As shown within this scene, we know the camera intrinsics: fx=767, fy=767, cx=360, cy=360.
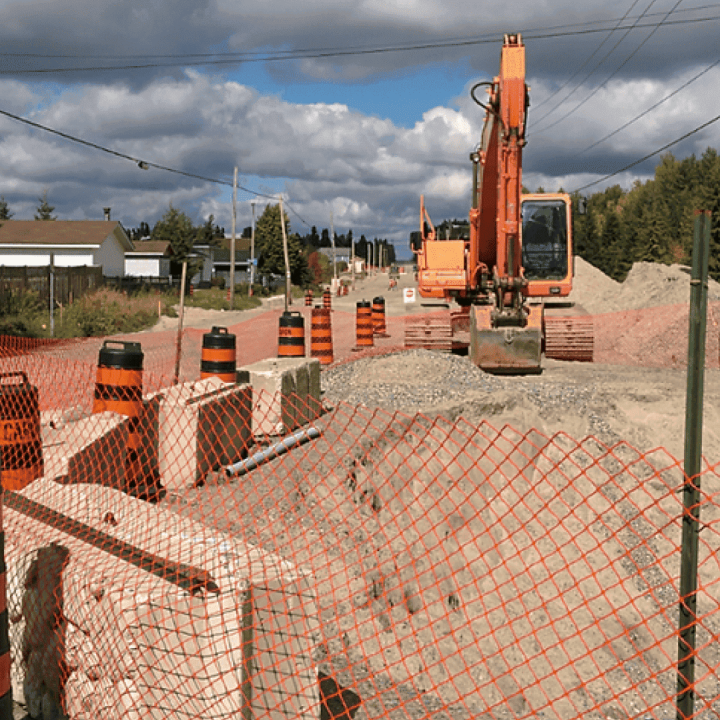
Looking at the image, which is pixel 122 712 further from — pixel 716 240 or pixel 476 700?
pixel 716 240

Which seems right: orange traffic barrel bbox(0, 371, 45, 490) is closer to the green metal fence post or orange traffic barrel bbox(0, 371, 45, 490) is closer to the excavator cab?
the green metal fence post

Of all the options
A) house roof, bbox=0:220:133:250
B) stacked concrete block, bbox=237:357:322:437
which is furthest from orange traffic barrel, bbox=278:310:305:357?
house roof, bbox=0:220:133:250

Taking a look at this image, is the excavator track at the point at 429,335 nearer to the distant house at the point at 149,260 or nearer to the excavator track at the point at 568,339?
the excavator track at the point at 568,339

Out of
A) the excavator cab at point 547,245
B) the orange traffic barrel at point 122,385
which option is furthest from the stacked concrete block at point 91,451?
the excavator cab at point 547,245

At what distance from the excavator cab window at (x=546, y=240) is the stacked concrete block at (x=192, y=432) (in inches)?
376

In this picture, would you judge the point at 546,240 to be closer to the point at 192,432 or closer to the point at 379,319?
the point at 379,319

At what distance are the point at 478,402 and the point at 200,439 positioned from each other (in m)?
4.39

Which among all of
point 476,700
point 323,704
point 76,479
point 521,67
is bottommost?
point 476,700

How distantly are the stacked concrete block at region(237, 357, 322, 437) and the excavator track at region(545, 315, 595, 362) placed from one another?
785cm

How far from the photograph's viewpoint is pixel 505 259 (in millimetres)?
12203

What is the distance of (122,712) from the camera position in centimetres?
319

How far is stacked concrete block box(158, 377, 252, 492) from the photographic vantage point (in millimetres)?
6591

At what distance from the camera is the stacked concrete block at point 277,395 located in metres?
8.30

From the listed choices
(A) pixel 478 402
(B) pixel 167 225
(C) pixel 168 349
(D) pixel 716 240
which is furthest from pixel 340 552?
(B) pixel 167 225
